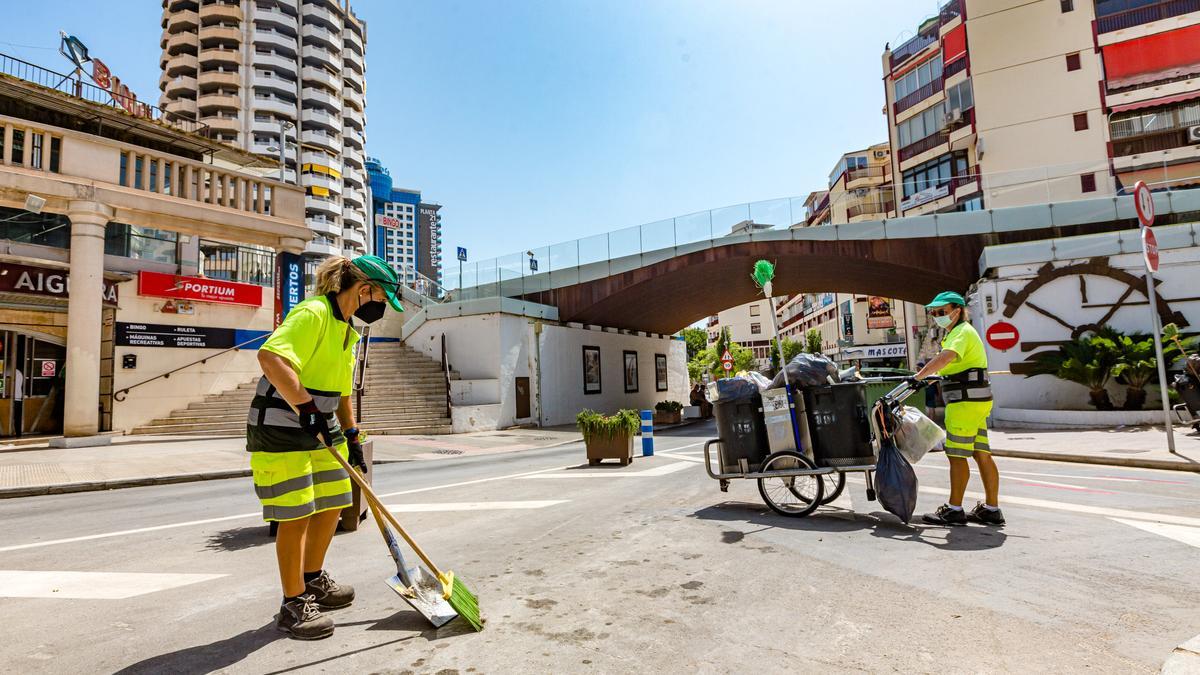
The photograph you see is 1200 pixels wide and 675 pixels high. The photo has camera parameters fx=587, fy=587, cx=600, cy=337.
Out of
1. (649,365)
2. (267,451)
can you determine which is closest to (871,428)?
(267,451)

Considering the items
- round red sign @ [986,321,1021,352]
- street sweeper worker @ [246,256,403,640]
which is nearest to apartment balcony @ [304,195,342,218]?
round red sign @ [986,321,1021,352]

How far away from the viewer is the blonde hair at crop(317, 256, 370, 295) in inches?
129

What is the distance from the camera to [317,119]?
64188 mm

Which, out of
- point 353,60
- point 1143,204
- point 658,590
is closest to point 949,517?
point 658,590

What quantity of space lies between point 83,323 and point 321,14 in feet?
A: 215

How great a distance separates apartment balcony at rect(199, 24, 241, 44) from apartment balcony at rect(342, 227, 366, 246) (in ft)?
69.0

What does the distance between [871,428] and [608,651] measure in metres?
3.78

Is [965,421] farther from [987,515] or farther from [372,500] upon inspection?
[372,500]

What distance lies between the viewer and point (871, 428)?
548cm

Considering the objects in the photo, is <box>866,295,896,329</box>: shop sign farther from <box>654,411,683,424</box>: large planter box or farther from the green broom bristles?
A: the green broom bristles

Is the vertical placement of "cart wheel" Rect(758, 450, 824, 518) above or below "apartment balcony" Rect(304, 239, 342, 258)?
below

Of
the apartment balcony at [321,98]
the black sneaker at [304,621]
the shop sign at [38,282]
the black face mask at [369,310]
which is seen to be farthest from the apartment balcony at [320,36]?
the black sneaker at [304,621]

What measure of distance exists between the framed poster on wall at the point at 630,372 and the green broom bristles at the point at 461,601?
89.1ft

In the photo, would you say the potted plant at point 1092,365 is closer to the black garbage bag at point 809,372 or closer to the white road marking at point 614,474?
the white road marking at point 614,474
